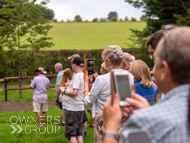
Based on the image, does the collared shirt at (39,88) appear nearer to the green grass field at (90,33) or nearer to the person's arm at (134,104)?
the person's arm at (134,104)

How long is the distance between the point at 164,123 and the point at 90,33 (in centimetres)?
5491

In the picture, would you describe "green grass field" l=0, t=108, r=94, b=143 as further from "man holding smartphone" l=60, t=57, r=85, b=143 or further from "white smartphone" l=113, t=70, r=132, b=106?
"white smartphone" l=113, t=70, r=132, b=106

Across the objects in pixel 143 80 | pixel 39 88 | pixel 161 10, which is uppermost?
pixel 161 10

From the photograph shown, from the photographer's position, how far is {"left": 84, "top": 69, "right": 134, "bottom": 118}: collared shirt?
437 centimetres

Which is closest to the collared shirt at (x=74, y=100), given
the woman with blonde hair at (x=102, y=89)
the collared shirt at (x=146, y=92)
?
the woman with blonde hair at (x=102, y=89)

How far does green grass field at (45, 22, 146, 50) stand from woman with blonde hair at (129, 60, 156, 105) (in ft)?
129

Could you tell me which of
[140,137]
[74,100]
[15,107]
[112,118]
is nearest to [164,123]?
[140,137]

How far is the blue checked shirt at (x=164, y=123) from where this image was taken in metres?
1.40

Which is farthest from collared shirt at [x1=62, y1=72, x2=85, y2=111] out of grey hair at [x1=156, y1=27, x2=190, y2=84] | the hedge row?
the hedge row

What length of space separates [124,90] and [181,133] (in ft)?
1.58

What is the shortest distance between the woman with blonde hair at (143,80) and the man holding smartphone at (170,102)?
290cm

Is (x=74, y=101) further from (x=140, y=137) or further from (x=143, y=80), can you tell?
(x=140, y=137)

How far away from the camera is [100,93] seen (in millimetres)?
4438

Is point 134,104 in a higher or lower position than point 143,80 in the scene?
higher
